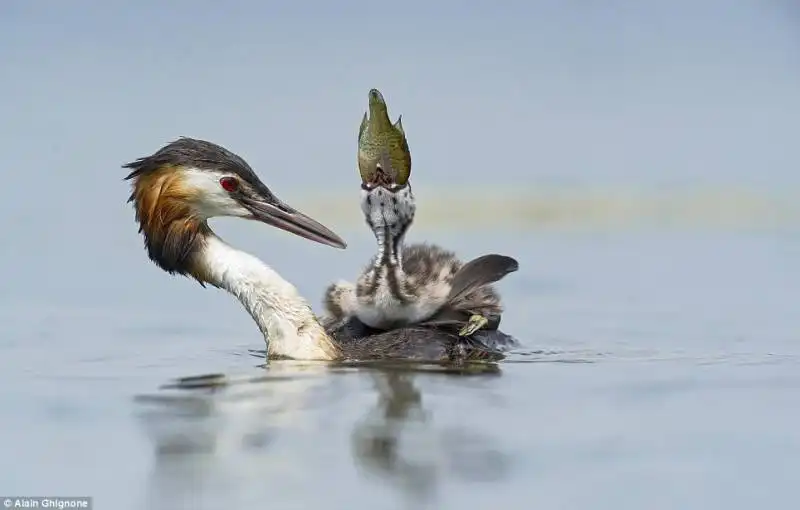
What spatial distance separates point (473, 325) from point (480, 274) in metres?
0.29

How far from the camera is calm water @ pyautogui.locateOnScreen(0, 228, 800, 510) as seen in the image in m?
5.73

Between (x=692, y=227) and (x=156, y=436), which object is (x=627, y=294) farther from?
(x=156, y=436)

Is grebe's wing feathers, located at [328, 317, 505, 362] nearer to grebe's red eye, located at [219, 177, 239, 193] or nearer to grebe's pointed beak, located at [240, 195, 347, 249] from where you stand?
grebe's pointed beak, located at [240, 195, 347, 249]

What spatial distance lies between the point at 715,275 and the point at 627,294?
41.6 inches

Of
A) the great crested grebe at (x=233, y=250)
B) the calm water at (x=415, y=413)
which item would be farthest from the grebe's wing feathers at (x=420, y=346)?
the calm water at (x=415, y=413)

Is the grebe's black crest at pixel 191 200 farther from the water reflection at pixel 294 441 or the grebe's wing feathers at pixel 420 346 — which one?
the water reflection at pixel 294 441

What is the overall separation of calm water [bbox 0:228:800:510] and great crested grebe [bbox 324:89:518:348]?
505 mm

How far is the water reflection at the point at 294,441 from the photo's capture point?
18.8 ft

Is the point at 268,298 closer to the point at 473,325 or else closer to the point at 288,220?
the point at 288,220

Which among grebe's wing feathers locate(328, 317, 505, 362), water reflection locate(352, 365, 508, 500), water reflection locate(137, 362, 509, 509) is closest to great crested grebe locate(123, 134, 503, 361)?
Answer: grebe's wing feathers locate(328, 317, 505, 362)

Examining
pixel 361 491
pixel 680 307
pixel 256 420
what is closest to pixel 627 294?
pixel 680 307

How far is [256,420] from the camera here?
6.68 m

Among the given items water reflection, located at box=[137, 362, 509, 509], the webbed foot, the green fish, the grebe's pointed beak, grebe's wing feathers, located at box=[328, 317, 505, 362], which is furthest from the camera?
the green fish

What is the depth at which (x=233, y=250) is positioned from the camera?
28.9ft
